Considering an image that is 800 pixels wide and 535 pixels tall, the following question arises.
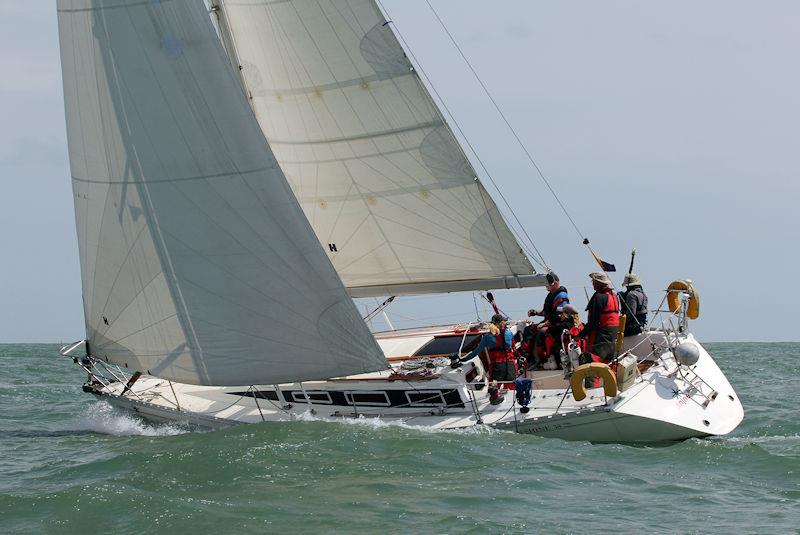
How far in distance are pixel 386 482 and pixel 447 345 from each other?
449 centimetres

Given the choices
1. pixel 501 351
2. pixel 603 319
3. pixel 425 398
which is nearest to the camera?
pixel 425 398

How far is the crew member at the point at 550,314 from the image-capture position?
1408cm

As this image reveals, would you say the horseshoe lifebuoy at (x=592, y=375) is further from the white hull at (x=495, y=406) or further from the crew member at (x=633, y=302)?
the crew member at (x=633, y=302)

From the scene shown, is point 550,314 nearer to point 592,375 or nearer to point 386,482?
point 592,375

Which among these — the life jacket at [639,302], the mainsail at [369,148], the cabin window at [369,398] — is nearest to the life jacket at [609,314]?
the life jacket at [639,302]

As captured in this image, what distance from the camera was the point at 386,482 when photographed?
10.2 meters

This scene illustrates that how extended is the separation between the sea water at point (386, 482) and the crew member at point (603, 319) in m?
1.48

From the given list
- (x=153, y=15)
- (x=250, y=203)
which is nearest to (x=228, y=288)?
(x=250, y=203)

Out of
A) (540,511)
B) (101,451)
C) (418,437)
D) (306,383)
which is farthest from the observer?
(306,383)

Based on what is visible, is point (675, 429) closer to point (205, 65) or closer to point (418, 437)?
point (418, 437)

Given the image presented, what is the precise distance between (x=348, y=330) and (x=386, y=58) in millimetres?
4148

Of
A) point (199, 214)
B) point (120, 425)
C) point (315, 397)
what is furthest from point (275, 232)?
point (120, 425)

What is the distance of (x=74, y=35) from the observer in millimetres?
12938

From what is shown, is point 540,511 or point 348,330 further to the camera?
point 348,330
